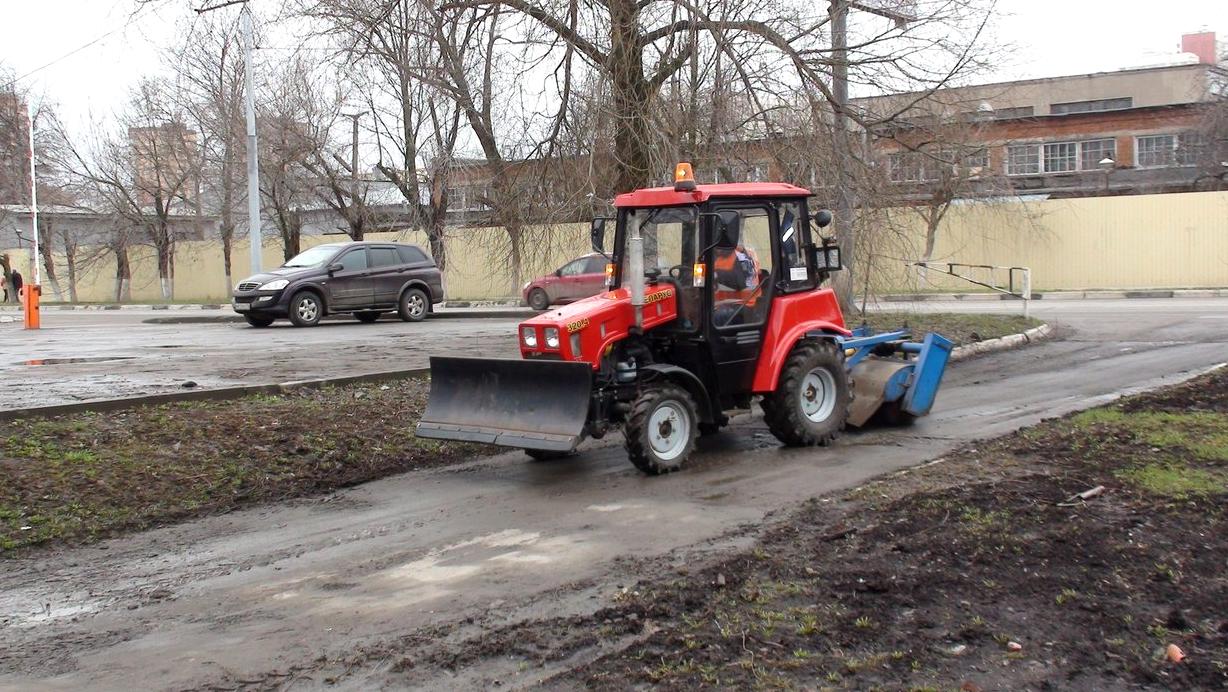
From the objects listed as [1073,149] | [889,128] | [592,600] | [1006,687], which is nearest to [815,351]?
[592,600]

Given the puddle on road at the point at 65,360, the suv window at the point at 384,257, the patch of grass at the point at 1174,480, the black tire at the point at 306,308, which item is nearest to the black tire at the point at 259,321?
the black tire at the point at 306,308

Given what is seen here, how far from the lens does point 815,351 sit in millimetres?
9328

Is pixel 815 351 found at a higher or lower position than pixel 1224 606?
higher

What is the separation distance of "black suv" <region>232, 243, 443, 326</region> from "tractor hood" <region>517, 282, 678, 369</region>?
1335cm

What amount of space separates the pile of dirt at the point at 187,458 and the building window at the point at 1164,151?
44902mm

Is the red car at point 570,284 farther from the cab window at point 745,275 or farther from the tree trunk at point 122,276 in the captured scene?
the tree trunk at point 122,276

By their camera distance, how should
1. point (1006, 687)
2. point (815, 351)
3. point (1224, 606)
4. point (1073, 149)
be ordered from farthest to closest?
point (1073, 149) < point (815, 351) < point (1224, 606) < point (1006, 687)

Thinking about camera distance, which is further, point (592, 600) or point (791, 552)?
point (791, 552)

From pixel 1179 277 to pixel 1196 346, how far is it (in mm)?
19833

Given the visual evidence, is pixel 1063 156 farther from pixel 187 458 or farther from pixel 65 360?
pixel 187 458

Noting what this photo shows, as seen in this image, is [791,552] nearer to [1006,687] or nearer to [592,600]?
[592,600]

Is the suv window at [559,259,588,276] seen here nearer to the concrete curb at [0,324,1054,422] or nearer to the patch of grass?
the concrete curb at [0,324,1054,422]

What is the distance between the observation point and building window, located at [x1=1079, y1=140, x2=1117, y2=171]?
158 ft

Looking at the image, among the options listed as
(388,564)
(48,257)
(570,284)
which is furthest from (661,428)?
(48,257)
